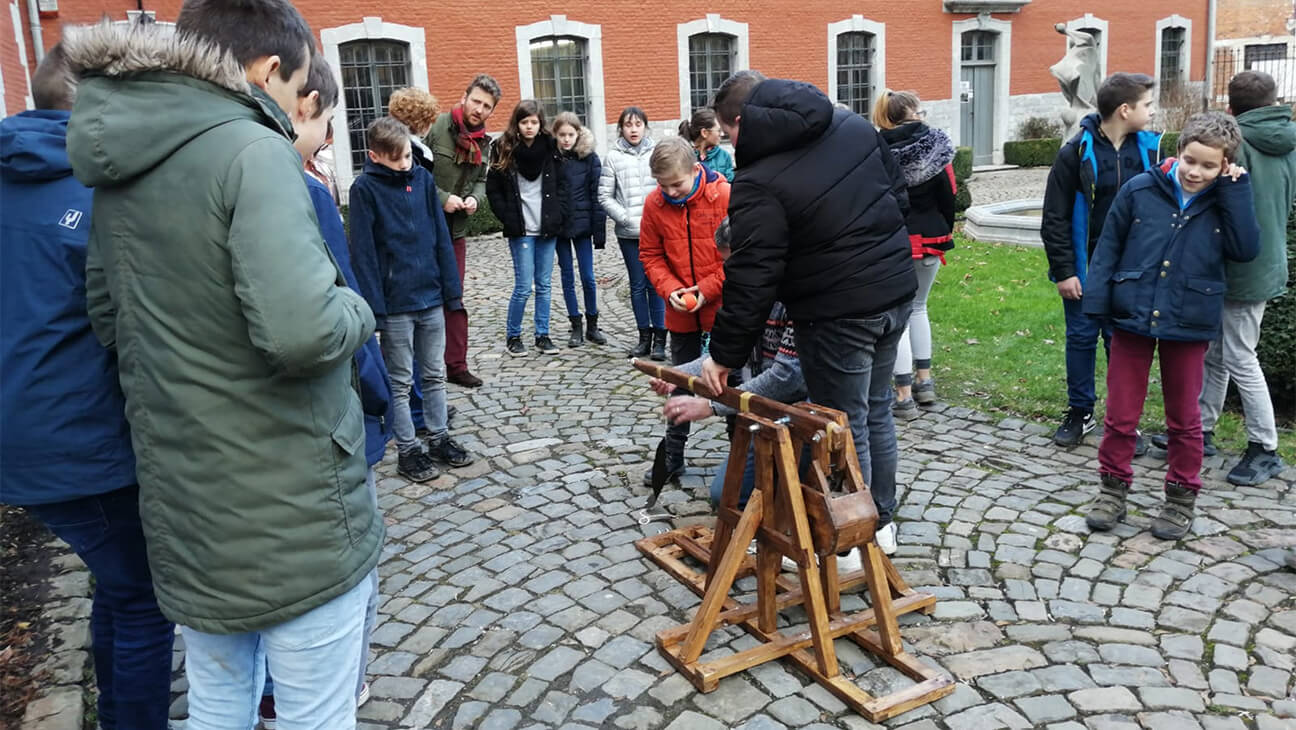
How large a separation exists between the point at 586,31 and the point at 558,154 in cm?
1291

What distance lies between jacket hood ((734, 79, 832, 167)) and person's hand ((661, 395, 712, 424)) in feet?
2.94

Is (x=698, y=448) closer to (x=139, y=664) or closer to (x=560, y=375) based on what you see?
(x=560, y=375)

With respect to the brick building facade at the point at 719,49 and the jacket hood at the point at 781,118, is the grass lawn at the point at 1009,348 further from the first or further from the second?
the brick building facade at the point at 719,49

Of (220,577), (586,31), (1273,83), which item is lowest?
(220,577)

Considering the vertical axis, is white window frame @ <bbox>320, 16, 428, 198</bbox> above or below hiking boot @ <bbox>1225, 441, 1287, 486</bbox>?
→ above

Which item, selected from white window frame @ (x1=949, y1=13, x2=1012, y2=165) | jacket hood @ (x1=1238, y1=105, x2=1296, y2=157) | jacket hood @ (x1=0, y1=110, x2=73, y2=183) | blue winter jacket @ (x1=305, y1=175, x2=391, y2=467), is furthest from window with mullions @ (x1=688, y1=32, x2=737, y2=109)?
jacket hood @ (x1=0, y1=110, x2=73, y2=183)

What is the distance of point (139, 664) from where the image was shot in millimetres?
2555

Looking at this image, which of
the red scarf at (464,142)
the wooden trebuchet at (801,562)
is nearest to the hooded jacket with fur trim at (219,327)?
the wooden trebuchet at (801,562)

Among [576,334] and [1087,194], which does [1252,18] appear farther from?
[1087,194]

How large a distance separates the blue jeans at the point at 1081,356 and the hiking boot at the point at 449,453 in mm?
3253

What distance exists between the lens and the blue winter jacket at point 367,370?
8.00 feet

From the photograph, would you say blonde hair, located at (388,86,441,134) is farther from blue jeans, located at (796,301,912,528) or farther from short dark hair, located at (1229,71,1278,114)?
short dark hair, located at (1229,71,1278,114)

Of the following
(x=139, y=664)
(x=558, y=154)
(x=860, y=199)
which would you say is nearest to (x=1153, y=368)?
(x=860, y=199)

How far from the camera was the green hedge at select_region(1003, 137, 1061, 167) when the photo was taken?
24.4m
